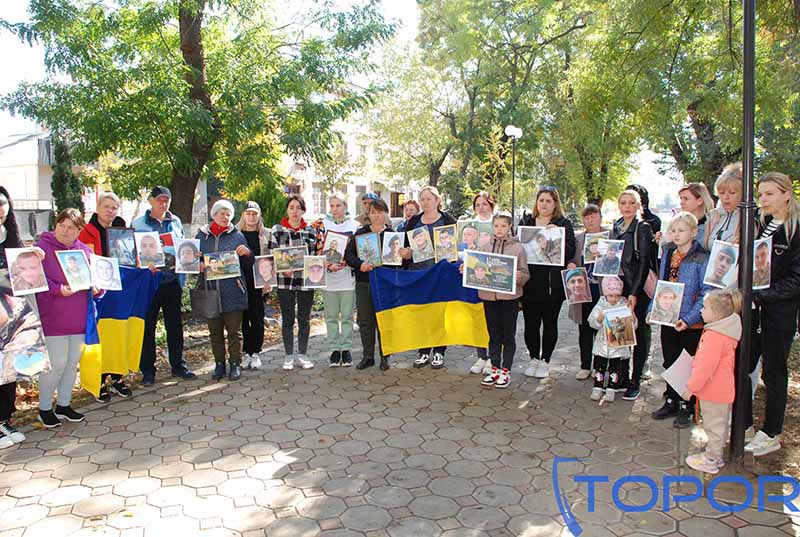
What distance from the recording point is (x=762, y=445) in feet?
14.7

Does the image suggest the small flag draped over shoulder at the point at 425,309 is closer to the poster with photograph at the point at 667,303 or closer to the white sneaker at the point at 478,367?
the white sneaker at the point at 478,367

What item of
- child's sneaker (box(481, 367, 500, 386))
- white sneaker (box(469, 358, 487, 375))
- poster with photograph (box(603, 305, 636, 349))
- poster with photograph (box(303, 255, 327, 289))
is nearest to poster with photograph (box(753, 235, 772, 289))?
poster with photograph (box(603, 305, 636, 349))

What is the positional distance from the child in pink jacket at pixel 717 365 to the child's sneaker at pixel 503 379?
2.33 meters

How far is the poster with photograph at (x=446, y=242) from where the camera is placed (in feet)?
22.2

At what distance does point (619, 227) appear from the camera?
6043 mm

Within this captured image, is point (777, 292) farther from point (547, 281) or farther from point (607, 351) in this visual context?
point (547, 281)

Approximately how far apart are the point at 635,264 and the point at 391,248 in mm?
2652

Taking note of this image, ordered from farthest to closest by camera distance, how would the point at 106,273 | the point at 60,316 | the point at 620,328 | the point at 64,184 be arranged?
1. the point at 64,184
2. the point at 106,273
3. the point at 620,328
4. the point at 60,316

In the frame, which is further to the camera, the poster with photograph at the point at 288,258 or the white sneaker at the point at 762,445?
the poster with photograph at the point at 288,258

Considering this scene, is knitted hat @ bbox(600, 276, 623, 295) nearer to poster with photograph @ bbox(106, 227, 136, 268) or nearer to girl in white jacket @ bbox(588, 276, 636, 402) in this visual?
girl in white jacket @ bbox(588, 276, 636, 402)

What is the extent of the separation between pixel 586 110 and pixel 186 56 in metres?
6.65

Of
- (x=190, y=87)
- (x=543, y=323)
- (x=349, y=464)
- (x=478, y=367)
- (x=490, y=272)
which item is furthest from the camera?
(x=190, y=87)

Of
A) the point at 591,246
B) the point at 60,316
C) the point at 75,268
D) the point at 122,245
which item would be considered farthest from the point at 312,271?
the point at 591,246

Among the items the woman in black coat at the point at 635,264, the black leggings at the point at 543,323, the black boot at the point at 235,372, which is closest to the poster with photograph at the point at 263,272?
the black boot at the point at 235,372
